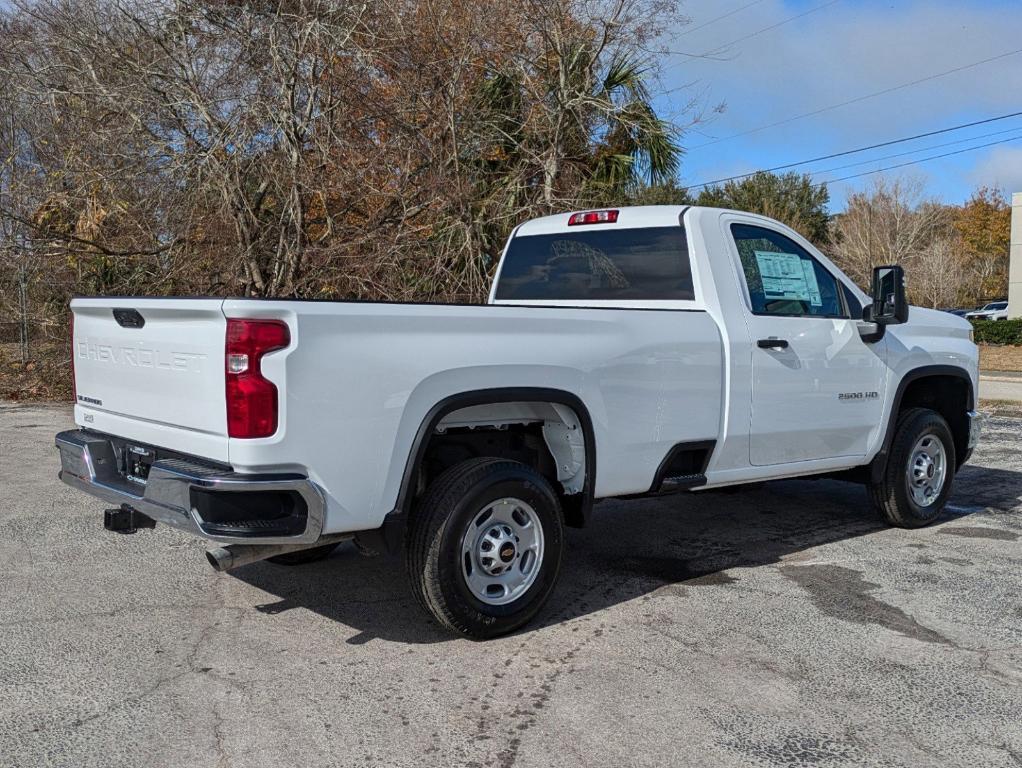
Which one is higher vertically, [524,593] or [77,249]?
[77,249]

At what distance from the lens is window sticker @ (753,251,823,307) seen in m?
5.98

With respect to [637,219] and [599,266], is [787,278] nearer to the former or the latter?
[637,219]

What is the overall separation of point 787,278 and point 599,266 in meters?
1.15

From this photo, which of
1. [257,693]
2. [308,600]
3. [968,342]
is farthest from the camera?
[968,342]

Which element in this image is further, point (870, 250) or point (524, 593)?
point (870, 250)

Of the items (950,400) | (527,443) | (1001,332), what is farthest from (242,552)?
(1001,332)

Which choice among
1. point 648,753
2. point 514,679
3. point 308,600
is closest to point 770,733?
point 648,753

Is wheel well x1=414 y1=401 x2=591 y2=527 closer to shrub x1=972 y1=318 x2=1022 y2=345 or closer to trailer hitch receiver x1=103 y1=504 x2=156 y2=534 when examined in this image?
trailer hitch receiver x1=103 y1=504 x2=156 y2=534

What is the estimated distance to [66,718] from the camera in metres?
3.77

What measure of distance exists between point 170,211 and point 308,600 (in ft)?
27.4

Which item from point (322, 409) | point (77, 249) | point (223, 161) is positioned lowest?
point (322, 409)

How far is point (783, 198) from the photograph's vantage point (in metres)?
39.2

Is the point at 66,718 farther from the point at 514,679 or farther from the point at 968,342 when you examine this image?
the point at 968,342

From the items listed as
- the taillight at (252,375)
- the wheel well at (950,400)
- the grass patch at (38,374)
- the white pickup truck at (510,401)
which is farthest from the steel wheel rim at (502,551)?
the grass patch at (38,374)
